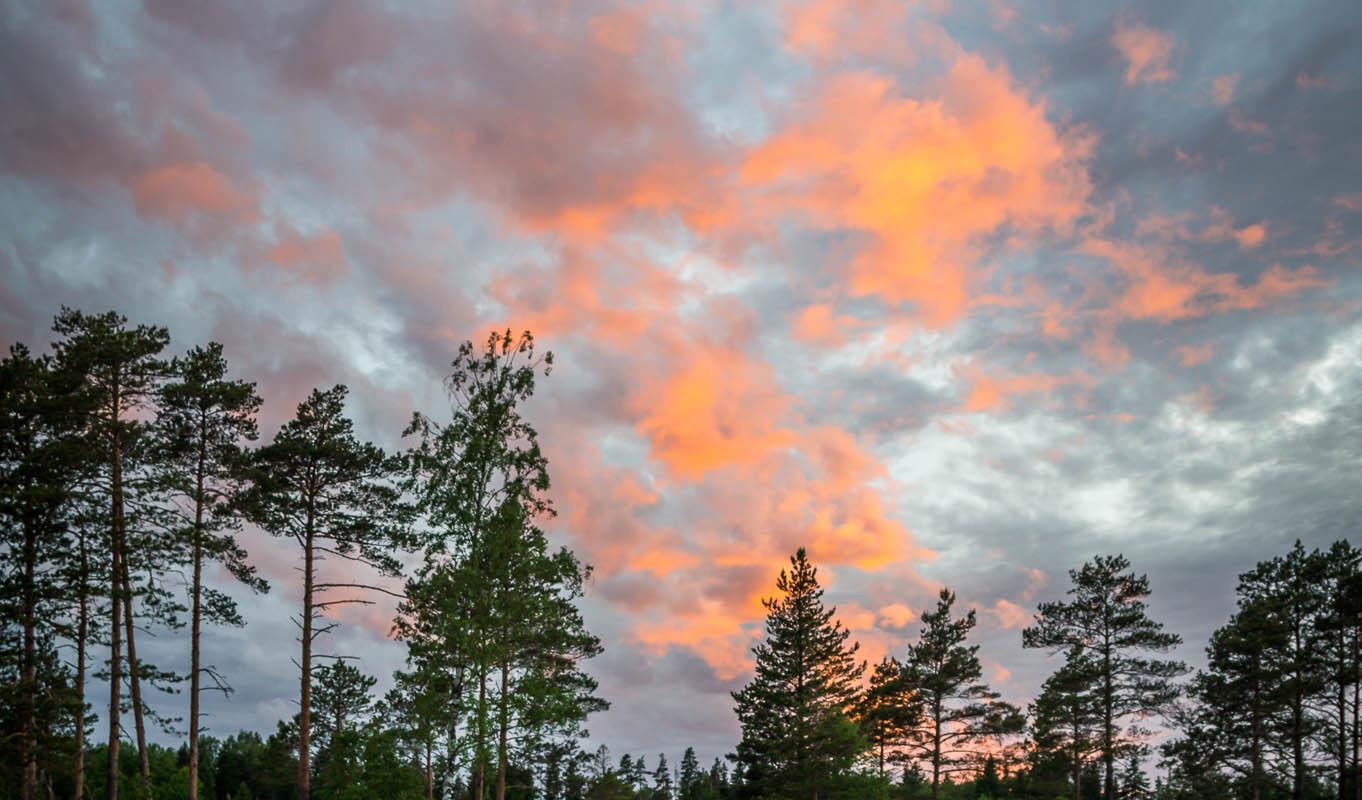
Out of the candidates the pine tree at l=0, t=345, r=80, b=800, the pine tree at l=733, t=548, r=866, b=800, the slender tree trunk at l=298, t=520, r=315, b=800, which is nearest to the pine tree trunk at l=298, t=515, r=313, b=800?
the slender tree trunk at l=298, t=520, r=315, b=800

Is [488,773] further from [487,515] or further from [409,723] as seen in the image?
[487,515]

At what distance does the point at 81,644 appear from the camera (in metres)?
27.6

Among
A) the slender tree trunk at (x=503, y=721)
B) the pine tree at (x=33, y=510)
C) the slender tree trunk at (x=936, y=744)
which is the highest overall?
the pine tree at (x=33, y=510)

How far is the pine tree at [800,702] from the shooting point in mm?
46812

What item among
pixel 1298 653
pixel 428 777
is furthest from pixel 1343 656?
pixel 428 777

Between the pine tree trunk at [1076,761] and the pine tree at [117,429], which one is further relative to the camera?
the pine tree trunk at [1076,761]

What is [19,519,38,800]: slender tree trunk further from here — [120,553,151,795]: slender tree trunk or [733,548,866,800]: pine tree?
[733,548,866,800]: pine tree

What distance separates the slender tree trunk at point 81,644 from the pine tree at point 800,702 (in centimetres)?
3084

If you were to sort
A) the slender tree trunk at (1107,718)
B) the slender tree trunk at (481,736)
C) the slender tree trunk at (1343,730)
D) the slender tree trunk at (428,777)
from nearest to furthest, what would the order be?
the slender tree trunk at (481,736), the slender tree trunk at (428,777), the slender tree trunk at (1343,730), the slender tree trunk at (1107,718)

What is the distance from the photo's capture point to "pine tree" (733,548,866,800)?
4681 centimetres

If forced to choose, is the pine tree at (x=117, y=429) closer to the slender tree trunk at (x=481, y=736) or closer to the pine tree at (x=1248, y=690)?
the slender tree trunk at (x=481, y=736)

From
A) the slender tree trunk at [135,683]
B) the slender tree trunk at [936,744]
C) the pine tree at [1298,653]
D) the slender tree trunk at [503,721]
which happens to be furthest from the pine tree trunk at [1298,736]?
the slender tree trunk at [135,683]

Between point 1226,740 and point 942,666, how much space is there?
14506 mm

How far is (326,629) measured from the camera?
1119 inches
